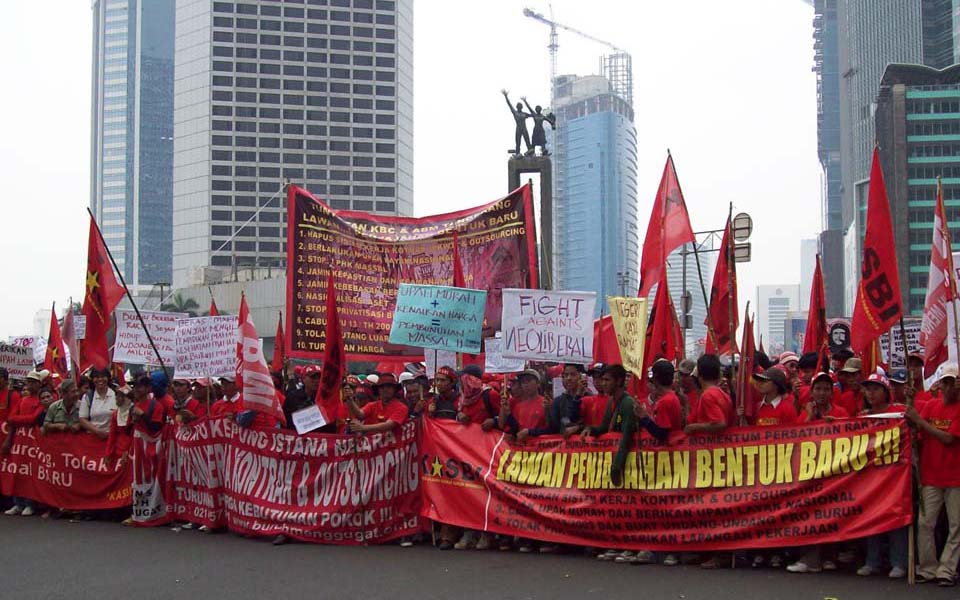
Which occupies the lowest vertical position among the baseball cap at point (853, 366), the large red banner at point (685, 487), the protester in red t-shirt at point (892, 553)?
the protester in red t-shirt at point (892, 553)

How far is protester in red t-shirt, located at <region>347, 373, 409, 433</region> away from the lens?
32.6 ft

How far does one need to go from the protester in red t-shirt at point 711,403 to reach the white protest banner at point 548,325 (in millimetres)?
1494

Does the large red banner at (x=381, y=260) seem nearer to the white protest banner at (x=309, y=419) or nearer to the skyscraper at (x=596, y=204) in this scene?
the white protest banner at (x=309, y=419)

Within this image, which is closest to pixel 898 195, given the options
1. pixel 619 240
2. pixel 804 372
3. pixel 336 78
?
pixel 336 78

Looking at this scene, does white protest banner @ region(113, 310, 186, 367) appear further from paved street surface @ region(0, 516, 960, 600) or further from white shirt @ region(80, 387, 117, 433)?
paved street surface @ region(0, 516, 960, 600)

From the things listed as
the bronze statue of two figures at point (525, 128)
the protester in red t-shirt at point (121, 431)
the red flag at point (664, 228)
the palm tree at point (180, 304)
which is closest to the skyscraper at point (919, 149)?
the palm tree at point (180, 304)

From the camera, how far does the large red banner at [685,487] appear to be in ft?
25.5

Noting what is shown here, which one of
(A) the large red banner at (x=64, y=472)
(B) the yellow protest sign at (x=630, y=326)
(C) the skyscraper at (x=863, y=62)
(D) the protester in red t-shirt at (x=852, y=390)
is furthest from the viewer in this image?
(C) the skyscraper at (x=863, y=62)

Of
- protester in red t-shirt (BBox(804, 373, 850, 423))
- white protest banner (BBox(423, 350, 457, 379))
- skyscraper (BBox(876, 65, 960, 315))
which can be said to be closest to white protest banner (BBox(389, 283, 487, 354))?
white protest banner (BBox(423, 350, 457, 379))

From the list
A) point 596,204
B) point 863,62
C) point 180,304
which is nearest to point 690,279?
point 596,204

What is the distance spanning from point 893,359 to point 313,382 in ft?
20.6

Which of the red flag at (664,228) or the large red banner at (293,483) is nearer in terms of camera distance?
the large red banner at (293,483)

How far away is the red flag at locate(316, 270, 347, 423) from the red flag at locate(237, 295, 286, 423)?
0.63m

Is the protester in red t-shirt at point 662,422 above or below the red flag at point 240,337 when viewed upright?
below
